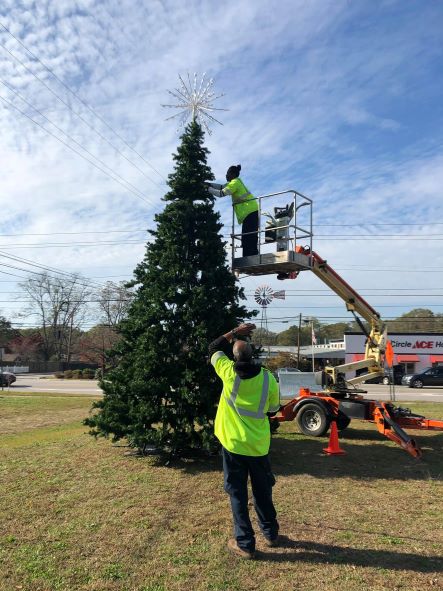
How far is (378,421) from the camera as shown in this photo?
9742 millimetres

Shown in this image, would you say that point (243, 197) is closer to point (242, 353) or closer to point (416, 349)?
point (242, 353)

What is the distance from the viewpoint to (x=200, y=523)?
5.34 m

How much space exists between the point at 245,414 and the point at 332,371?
7575mm

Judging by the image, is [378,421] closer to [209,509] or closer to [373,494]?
[373,494]

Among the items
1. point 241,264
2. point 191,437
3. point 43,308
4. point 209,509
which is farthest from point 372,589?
point 43,308

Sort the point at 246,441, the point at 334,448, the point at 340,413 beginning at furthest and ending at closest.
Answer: the point at 340,413
the point at 334,448
the point at 246,441

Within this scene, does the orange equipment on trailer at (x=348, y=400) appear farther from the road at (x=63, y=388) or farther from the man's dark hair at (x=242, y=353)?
the road at (x=63, y=388)

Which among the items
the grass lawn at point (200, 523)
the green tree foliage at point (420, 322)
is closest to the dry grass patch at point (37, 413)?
the grass lawn at point (200, 523)

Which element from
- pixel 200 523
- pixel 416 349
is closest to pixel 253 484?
pixel 200 523

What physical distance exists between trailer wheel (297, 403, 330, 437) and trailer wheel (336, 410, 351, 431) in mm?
346

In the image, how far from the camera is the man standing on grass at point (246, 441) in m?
4.60

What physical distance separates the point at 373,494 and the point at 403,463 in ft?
7.23

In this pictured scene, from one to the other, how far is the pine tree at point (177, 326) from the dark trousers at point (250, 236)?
0.47 metres

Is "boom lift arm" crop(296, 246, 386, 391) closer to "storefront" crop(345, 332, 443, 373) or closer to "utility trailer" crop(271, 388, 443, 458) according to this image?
"utility trailer" crop(271, 388, 443, 458)
